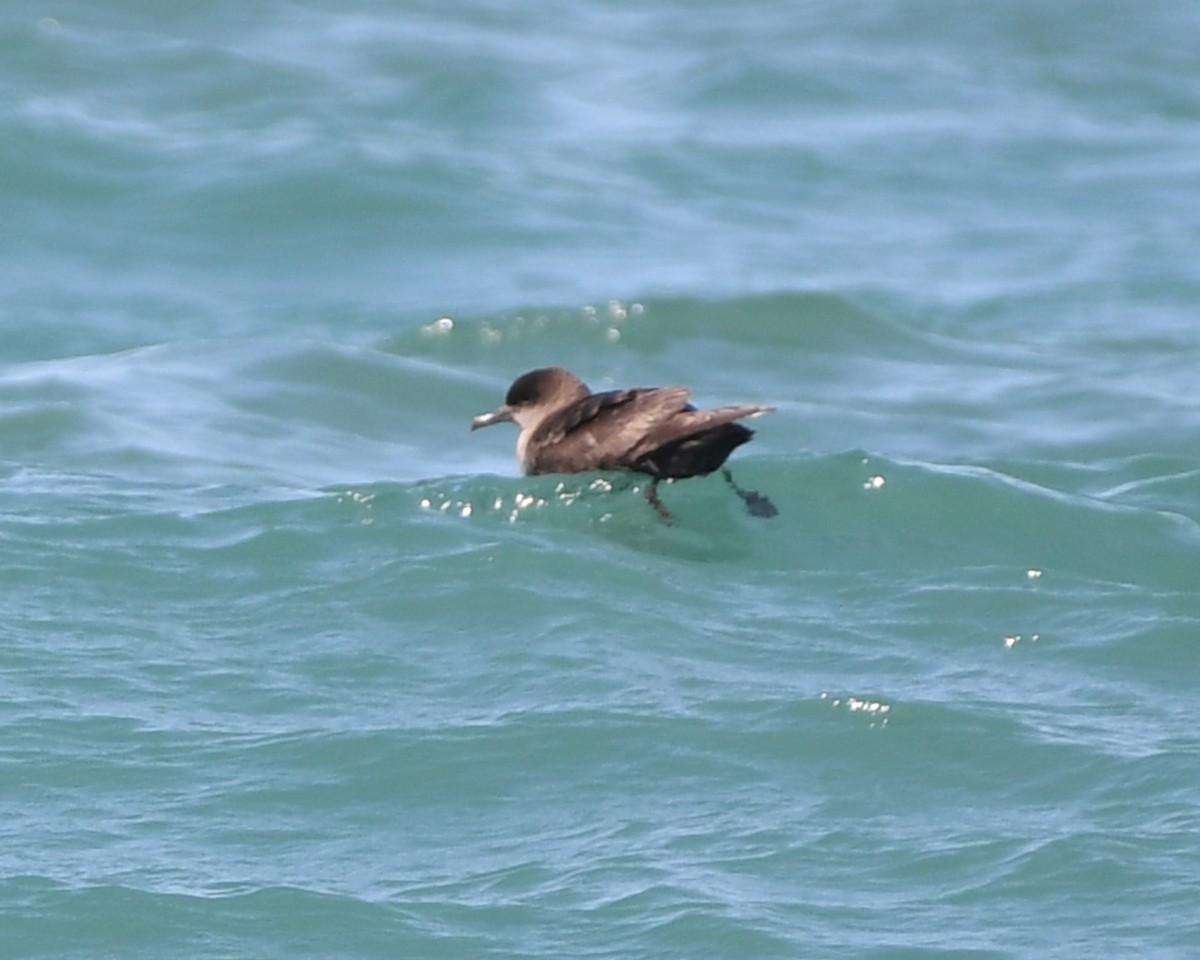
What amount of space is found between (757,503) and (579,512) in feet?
2.34

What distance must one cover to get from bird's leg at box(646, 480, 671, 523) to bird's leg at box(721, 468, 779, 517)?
31cm

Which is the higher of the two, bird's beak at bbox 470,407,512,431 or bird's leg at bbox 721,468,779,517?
bird's beak at bbox 470,407,512,431

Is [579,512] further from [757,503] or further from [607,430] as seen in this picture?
[757,503]

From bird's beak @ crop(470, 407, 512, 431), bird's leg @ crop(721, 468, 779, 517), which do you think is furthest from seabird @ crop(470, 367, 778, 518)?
bird's beak @ crop(470, 407, 512, 431)

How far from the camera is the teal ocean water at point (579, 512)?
5422mm

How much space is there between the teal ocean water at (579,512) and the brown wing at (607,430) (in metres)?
0.17

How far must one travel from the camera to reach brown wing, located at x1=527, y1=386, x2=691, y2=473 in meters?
8.55

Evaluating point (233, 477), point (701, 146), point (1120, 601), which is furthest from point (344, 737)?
point (701, 146)

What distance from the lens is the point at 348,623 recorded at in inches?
279

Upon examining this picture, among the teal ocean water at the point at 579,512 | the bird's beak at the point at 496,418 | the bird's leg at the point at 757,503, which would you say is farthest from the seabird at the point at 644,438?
the bird's beak at the point at 496,418

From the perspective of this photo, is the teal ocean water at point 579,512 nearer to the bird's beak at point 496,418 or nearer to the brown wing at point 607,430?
the brown wing at point 607,430

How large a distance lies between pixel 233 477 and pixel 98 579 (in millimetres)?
2303

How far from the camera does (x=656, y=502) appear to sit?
8.73 metres

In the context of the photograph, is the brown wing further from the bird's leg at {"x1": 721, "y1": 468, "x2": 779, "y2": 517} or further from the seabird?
the bird's leg at {"x1": 721, "y1": 468, "x2": 779, "y2": 517}
